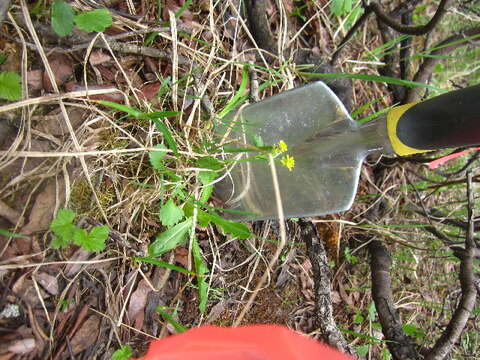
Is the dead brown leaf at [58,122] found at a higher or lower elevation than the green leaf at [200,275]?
higher

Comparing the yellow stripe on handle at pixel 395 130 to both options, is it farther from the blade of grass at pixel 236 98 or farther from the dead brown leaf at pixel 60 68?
the dead brown leaf at pixel 60 68

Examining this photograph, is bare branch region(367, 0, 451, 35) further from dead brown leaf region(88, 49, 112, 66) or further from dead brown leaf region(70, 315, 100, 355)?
dead brown leaf region(70, 315, 100, 355)

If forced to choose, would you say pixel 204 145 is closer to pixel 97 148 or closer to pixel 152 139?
pixel 152 139

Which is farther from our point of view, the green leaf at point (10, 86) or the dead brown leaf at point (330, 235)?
the dead brown leaf at point (330, 235)

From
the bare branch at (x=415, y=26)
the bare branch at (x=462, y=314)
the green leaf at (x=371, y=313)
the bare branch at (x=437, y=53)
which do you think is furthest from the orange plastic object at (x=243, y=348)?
the bare branch at (x=437, y=53)

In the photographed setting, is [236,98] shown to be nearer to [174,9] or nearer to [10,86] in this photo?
[174,9]

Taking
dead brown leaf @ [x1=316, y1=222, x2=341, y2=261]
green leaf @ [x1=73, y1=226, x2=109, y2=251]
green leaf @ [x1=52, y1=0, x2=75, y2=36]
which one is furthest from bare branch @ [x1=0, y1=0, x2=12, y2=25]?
dead brown leaf @ [x1=316, y1=222, x2=341, y2=261]

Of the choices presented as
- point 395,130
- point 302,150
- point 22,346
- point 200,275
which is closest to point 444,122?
point 395,130
